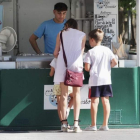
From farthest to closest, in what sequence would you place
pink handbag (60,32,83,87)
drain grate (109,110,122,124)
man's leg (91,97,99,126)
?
drain grate (109,110,122,124), man's leg (91,97,99,126), pink handbag (60,32,83,87)

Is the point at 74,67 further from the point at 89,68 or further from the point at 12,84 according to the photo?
the point at 12,84

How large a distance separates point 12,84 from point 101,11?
2.26 metres

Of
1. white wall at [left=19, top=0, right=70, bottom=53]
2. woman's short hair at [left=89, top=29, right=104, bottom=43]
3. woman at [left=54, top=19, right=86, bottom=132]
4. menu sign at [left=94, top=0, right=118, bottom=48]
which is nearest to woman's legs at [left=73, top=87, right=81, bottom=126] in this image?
woman at [left=54, top=19, right=86, bottom=132]

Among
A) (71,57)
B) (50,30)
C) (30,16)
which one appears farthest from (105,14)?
(30,16)

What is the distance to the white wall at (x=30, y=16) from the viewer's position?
9727 mm

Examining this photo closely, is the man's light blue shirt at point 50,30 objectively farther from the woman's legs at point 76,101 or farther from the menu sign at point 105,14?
the woman's legs at point 76,101

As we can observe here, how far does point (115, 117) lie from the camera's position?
736 cm

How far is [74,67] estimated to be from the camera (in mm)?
6785

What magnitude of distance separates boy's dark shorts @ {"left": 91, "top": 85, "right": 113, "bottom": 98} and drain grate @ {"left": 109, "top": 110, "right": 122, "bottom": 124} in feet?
1.38

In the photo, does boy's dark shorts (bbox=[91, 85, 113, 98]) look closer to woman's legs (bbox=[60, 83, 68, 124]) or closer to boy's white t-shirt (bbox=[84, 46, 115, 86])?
boy's white t-shirt (bbox=[84, 46, 115, 86])

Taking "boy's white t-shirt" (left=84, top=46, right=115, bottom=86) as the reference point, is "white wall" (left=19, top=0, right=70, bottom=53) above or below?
above

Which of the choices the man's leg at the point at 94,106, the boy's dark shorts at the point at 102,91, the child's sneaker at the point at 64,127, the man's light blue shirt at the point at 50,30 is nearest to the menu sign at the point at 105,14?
the man's light blue shirt at the point at 50,30

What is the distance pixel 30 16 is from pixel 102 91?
132 inches

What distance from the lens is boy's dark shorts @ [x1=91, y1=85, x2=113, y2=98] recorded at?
6.95 metres
